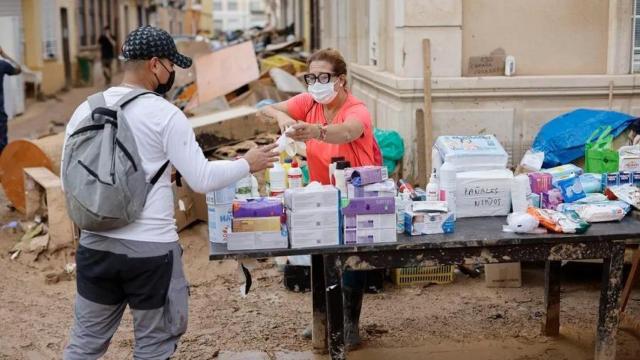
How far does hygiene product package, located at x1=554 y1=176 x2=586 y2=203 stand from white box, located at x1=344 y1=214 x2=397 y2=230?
3.64 ft

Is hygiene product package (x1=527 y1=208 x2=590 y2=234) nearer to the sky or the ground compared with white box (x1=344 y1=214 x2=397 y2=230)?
nearer to the ground

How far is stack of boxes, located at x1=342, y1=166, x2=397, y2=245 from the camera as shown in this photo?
12.6 feet

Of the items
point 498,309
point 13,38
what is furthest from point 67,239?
point 13,38

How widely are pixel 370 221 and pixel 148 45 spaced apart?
1270mm

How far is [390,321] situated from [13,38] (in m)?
16.5

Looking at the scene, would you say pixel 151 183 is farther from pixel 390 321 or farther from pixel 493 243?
pixel 390 321

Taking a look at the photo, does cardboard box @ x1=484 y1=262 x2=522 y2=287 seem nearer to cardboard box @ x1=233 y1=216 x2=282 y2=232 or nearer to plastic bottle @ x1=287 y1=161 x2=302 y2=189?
plastic bottle @ x1=287 y1=161 x2=302 y2=189

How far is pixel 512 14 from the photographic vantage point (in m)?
7.16

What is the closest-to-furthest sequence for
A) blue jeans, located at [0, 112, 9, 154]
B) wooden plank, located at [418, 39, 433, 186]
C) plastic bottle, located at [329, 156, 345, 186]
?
plastic bottle, located at [329, 156, 345, 186], wooden plank, located at [418, 39, 433, 186], blue jeans, located at [0, 112, 9, 154]

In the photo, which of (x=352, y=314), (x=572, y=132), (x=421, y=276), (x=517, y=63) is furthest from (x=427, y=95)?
(x=352, y=314)

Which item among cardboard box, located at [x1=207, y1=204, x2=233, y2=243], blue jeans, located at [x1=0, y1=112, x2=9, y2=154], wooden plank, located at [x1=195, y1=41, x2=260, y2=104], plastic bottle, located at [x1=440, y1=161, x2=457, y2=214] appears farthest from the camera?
wooden plank, located at [x1=195, y1=41, x2=260, y2=104]

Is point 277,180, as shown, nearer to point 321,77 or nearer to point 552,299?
point 321,77

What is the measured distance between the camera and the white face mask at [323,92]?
445 cm

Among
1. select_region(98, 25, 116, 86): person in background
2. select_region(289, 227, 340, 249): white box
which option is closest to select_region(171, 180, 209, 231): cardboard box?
select_region(289, 227, 340, 249): white box
